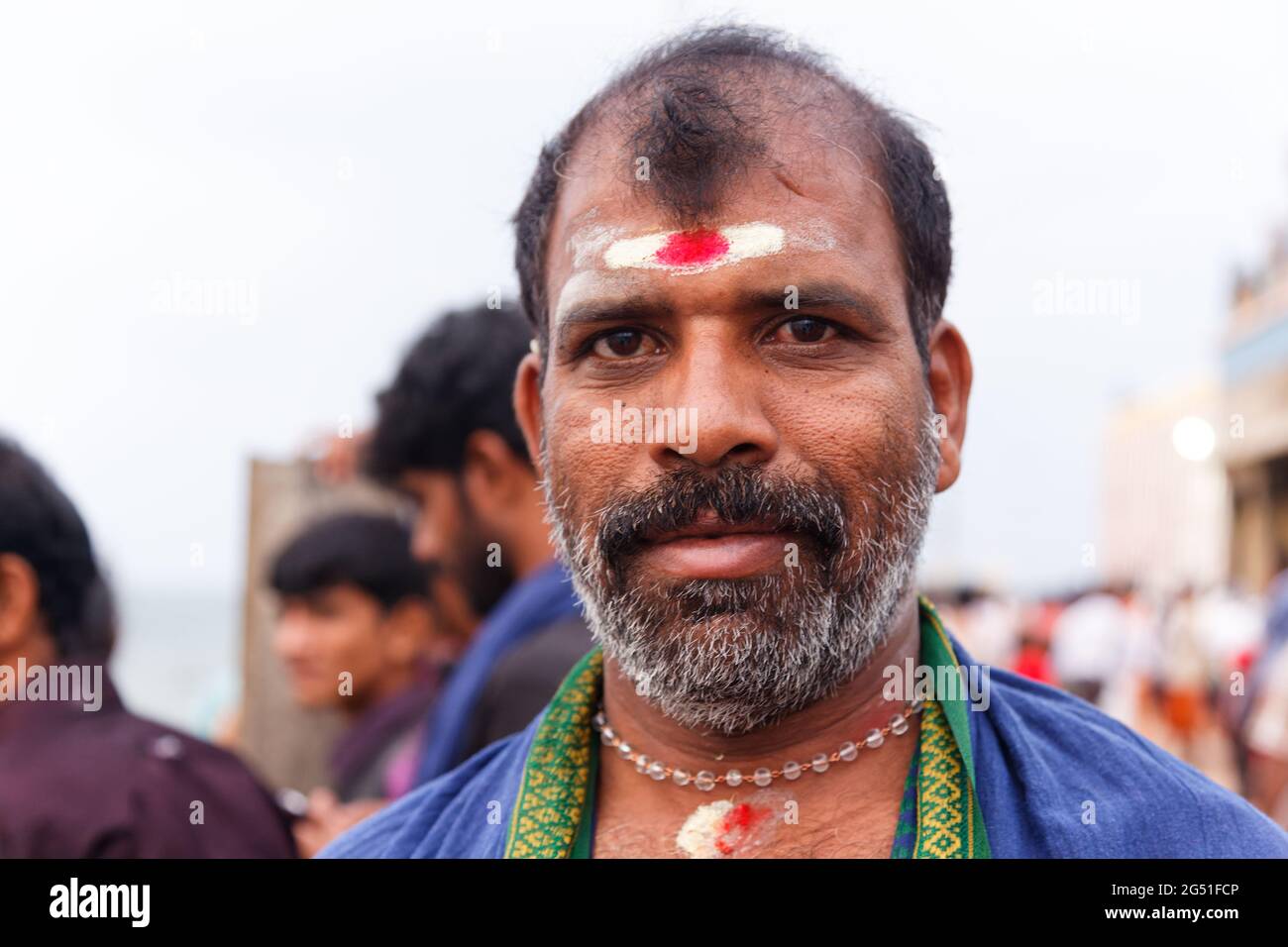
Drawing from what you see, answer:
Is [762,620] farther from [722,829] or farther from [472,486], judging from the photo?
[472,486]

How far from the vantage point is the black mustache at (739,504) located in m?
1.87

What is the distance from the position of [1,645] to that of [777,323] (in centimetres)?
213

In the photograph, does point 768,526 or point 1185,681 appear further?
point 1185,681

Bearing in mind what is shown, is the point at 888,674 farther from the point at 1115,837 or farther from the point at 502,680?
the point at 502,680

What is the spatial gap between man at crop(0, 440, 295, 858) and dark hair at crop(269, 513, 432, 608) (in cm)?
145

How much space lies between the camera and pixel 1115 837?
1864mm

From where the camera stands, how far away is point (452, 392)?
3.88 meters

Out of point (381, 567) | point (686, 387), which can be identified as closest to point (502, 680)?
point (686, 387)

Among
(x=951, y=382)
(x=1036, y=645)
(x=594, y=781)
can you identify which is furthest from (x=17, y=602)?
(x=1036, y=645)

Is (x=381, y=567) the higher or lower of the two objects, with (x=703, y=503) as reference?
lower

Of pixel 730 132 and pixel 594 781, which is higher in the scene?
pixel 730 132

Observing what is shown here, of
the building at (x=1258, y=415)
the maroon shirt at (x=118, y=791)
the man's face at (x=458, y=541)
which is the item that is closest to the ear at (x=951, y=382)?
the man's face at (x=458, y=541)

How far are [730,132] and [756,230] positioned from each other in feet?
0.57

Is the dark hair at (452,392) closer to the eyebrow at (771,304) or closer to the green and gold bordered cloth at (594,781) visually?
the green and gold bordered cloth at (594,781)
